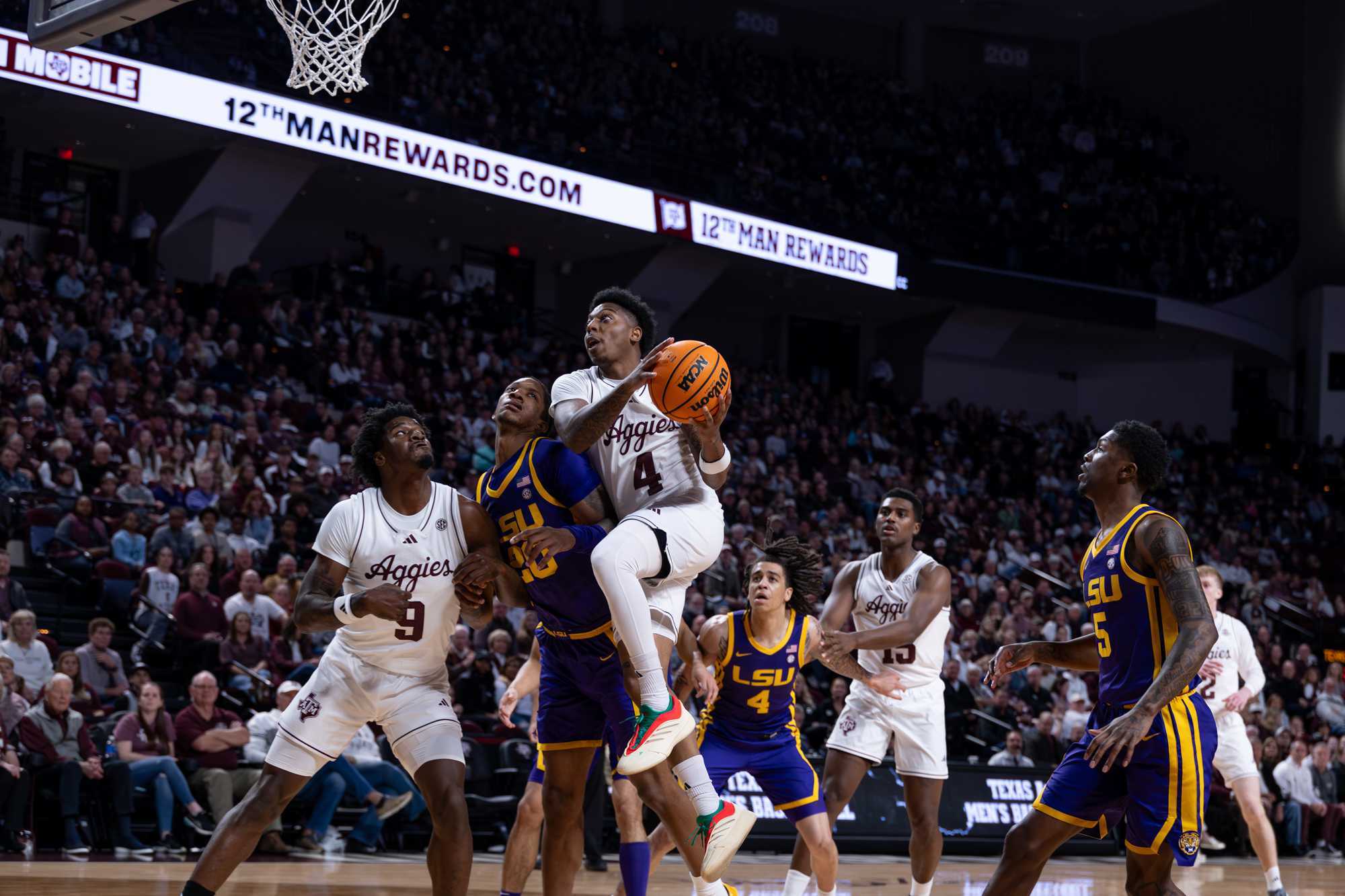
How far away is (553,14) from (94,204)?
8.61 metres

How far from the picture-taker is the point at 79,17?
21.5 ft

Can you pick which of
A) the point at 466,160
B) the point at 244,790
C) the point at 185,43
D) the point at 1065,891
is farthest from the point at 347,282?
the point at 1065,891

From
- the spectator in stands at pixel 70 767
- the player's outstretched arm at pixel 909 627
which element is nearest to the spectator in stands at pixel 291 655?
the spectator in stands at pixel 70 767

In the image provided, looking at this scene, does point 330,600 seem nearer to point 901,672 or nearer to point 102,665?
point 901,672

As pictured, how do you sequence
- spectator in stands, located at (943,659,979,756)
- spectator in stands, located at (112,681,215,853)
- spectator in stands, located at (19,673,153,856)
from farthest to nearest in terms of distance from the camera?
spectator in stands, located at (943,659,979,756), spectator in stands, located at (112,681,215,853), spectator in stands, located at (19,673,153,856)

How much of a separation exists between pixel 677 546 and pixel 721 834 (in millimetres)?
1023

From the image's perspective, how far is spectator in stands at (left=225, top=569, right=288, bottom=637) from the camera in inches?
428

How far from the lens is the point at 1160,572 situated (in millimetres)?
4672

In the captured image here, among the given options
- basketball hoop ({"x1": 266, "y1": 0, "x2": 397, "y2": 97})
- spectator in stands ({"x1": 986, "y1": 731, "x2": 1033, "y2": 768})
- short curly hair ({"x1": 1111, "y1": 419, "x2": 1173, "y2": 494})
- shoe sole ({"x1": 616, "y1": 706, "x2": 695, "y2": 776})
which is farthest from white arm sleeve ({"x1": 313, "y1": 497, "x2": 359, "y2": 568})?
spectator in stands ({"x1": 986, "y1": 731, "x2": 1033, "y2": 768})

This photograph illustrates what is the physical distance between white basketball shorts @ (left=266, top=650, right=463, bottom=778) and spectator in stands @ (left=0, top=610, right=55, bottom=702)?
5629 mm

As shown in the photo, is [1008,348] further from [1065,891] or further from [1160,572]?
[1160,572]

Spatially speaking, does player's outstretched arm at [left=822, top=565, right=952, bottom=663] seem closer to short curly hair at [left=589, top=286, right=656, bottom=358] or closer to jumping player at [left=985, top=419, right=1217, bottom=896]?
jumping player at [left=985, top=419, right=1217, bottom=896]

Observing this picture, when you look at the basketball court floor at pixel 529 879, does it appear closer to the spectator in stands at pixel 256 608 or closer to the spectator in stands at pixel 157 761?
the spectator in stands at pixel 157 761

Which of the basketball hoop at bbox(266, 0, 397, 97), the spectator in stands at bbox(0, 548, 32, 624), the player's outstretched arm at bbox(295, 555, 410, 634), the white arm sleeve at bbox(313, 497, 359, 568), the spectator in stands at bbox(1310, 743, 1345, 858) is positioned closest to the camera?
the player's outstretched arm at bbox(295, 555, 410, 634)
